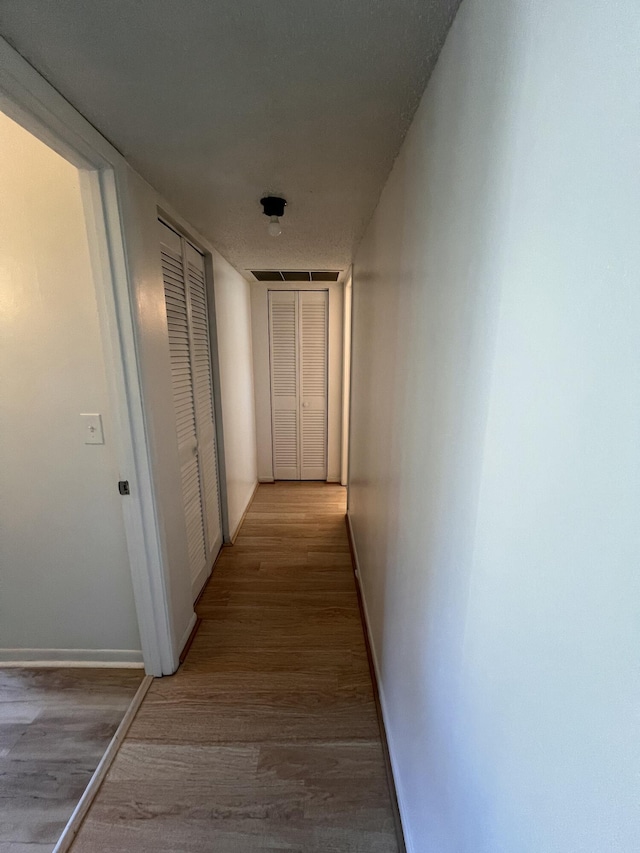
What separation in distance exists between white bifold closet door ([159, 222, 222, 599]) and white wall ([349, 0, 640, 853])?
1.36 metres

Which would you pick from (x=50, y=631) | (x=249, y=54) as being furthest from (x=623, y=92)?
(x=50, y=631)

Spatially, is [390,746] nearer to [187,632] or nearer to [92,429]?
[187,632]

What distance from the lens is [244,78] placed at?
2.86ft

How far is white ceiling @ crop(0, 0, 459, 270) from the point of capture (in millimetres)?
708

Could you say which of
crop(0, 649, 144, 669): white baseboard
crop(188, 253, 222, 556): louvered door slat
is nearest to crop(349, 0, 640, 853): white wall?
crop(0, 649, 144, 669): white baseboard

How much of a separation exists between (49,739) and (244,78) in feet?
7.74

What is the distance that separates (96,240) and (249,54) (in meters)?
0.82

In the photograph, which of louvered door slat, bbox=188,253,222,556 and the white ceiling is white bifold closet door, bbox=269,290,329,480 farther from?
the white ceiling

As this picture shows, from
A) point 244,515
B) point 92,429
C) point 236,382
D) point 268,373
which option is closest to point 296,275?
point 268,373

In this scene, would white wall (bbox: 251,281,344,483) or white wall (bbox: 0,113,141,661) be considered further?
white wall (bbox: 251,281,344,483)

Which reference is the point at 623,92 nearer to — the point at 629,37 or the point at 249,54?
the point at 629,37

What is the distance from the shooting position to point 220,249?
95.9 inches

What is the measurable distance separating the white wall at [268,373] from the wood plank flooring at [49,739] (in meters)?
→ 2.60

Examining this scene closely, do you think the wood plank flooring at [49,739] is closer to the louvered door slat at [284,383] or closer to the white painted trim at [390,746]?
the white painted trim at [390,746]
